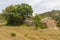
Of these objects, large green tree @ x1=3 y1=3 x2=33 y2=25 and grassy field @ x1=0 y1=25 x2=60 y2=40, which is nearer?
grassy field @ x1=0 y1=25 x2=60 y2=40

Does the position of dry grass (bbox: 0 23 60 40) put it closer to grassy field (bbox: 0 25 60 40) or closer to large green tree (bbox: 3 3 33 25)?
grassy field (bbox: 0 25 60 40)

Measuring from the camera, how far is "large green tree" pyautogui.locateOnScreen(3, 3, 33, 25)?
6390cm

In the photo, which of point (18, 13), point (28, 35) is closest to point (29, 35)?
point (28, 35)

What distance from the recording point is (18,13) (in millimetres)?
64812

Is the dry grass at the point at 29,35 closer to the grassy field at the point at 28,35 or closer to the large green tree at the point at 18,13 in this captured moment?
the grassy field at the point at 28,35

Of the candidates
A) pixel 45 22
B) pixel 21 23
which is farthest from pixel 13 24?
pixel 45 22

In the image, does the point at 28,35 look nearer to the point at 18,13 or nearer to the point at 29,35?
the point at 29,35

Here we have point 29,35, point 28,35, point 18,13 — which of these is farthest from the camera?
point 18,13

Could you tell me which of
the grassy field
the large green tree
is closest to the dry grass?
the grassy field

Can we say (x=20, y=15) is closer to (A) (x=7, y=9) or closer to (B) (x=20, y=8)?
(B) (x=20, y=8)

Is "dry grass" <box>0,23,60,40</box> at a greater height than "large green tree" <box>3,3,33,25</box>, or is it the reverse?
"large green tree" <box>3,3,33,25</box>

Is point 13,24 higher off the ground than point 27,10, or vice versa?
point 27,10

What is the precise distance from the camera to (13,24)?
66000 mm

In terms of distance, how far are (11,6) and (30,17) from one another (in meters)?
8.10
